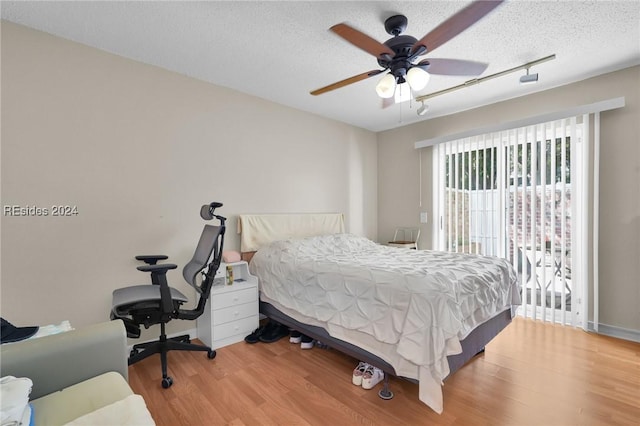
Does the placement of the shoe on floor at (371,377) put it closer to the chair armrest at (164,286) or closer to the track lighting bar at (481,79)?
the chair armrest at (164,286)

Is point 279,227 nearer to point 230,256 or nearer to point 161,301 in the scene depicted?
point 230,256

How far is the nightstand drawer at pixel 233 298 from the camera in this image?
262cm

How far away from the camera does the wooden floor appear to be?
1.71 m

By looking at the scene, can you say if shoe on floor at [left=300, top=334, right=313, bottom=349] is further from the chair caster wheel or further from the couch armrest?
the couch armrest

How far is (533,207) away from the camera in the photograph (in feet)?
10.6

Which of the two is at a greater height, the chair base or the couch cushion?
the couch cushion

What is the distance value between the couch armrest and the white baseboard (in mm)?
4055

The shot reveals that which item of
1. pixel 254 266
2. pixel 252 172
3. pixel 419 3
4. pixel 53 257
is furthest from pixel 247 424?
pixel 419 3

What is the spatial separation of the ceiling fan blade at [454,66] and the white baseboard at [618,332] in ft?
9.27

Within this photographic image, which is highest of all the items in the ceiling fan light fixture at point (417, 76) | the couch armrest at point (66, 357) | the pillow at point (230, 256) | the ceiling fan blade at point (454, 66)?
the ceiling fan blade at point (454, 66)

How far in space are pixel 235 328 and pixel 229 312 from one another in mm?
174

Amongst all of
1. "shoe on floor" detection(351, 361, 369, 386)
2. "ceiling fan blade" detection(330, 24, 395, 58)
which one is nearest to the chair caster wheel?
"shoe on floor" detection(351, 361, 369, 386)

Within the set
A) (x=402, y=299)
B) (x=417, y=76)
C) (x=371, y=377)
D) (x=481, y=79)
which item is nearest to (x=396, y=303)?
(x=402, y=299)

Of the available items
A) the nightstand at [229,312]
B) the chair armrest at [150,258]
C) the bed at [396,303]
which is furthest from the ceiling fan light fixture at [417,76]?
the chair armrest at [150,258]
